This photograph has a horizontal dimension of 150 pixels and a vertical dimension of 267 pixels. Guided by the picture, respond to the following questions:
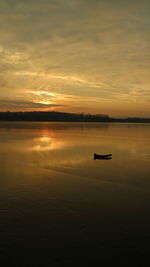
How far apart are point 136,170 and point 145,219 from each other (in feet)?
37.8

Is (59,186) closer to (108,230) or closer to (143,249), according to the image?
(108,230)

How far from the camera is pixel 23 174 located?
19500 mm

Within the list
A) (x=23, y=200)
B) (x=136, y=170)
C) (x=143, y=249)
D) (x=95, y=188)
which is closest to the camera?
(x=143, y=249)

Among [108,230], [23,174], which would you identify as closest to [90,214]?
[108,230]

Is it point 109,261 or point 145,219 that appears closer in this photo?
point 109,261

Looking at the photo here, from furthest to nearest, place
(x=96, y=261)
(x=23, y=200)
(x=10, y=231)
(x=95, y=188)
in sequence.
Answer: (x=95, y=188), (x=23, y=200), (x=10, y=231), (x=96, y=261)

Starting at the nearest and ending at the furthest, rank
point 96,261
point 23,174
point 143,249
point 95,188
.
A: 1. point 96,261
2. point 143,249
3. point 95,188
4. point 23,174

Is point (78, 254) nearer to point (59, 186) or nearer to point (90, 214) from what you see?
point (90, 214)

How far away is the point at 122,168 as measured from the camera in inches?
902

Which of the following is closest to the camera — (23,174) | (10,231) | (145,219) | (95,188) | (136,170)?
(10,231)

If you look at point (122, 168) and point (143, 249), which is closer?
Result: point (143, 249)

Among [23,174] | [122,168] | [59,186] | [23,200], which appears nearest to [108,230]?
[23,200]

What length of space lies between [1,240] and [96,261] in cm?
418

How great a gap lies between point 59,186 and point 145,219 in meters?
7.30
